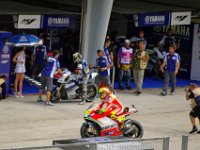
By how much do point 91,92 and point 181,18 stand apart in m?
5.90

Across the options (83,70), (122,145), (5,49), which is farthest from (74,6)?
(122,145)

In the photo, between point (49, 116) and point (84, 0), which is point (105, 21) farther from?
point (49, 116)

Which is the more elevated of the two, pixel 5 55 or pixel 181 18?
pixel 181 18

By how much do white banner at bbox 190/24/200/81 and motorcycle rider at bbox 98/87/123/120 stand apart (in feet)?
38.3

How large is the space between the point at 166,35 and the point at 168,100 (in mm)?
4812

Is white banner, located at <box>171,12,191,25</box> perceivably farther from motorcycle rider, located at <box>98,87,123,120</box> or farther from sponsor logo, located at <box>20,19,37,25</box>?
motorcycle rider, located at <box>98,87,123,120</box>

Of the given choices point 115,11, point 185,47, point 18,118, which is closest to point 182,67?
point 185,47

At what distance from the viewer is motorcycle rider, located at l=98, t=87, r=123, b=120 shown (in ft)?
51.4

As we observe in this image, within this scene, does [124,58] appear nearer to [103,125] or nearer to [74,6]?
[74,6]

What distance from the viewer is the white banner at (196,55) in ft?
87.7

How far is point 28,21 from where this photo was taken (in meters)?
21.3

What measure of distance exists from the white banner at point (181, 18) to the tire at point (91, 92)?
17.6ft

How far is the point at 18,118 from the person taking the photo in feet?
59.8

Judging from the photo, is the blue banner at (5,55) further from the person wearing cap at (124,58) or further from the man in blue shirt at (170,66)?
the man in blue shirt at (170,66)
